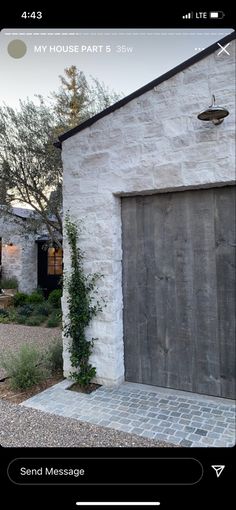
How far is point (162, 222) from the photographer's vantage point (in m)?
3.17

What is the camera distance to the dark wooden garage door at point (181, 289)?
2861mm

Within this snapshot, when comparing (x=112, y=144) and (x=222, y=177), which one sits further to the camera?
(x=112, y=144)

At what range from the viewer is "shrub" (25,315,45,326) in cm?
728

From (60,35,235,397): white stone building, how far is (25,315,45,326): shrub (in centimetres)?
402

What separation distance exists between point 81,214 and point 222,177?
152cm

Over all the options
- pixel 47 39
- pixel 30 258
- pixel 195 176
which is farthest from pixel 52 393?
pixel 30 258
